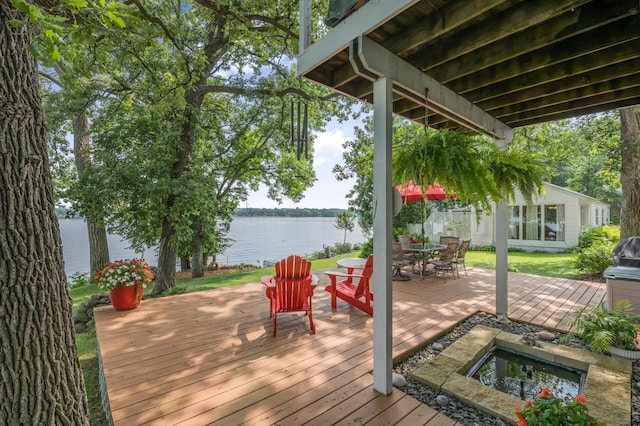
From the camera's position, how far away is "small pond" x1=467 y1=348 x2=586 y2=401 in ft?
8.63

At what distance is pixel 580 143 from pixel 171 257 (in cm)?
1202

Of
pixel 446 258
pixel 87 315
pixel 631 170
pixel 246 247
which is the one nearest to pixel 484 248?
pixel 631 170

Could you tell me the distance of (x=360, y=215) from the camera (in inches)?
698

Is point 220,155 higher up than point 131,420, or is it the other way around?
point 220,155

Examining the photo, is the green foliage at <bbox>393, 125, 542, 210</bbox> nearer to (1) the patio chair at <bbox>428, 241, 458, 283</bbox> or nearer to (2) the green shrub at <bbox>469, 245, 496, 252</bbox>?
(1) the patio chair at <bbox>428, 241, 458, 283</bbox>

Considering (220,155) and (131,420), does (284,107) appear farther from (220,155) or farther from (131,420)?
(131,420)

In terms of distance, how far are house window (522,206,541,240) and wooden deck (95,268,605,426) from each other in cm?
848

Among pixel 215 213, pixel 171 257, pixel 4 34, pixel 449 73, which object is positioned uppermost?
pixel 449 73

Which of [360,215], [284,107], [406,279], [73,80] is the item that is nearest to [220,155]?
[284,107]

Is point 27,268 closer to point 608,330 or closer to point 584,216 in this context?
point 608,330

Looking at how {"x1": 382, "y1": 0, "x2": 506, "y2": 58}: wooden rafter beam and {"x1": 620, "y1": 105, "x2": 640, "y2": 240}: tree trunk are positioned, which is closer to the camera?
{"x1": 382, "y1": 0, "x2": 506, "y2": 58}: wooden rafter beam

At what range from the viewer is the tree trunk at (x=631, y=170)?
646cm

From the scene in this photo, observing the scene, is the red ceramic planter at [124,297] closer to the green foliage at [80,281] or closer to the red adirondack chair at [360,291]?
the red adirondack chair at [360,291]

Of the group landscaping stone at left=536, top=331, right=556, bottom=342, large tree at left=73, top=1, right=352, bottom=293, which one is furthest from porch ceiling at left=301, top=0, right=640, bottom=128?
large tree at left=73, top=1, right=352, bottom=293
